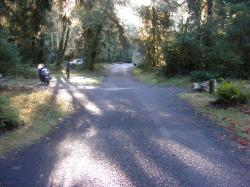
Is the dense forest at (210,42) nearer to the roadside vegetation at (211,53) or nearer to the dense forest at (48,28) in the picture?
the roadside vegetation at (211,53)

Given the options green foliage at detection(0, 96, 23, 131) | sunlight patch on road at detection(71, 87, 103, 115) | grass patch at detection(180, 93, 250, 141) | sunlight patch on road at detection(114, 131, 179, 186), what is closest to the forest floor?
grass patch at detection(180, 93, 250, 141)

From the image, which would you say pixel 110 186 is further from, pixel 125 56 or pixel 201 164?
pixel 125 56

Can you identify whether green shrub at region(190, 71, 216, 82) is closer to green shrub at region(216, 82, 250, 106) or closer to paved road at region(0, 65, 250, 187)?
green shrub at region(216, 82, 250, 106)

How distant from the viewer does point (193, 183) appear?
222 inches

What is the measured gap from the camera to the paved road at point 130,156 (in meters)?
5.82

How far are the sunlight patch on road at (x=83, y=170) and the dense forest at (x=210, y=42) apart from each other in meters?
16.9

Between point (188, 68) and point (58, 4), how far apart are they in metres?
15.2

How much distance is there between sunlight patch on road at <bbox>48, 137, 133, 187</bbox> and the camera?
5687 millimetres

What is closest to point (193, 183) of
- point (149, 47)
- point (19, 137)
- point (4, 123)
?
point (19, 137)

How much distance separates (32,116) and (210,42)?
18.9m

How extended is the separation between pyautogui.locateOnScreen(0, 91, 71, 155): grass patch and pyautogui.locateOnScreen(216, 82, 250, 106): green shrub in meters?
5.17

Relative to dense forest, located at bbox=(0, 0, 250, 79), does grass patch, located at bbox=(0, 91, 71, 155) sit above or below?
below

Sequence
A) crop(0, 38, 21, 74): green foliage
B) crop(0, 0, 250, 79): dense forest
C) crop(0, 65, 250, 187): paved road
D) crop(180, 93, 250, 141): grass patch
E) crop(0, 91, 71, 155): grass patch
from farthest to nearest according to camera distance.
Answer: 1. crop(0, 38, 21, 74): green foliage
2. crop(0, 0, 250, 79): dense forest
3. crop(180, 93, 250, 141): grass patch
4. crop(0, 91, 71, 155): grass patch
5. crop(0, 65, 250, 187): paved road

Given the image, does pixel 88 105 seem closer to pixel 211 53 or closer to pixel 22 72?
pixel 211 53
